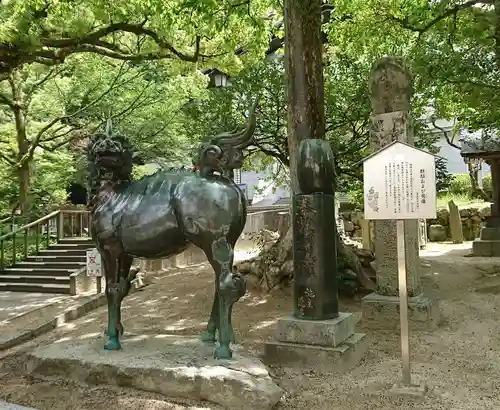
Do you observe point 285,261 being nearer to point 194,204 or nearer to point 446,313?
point 446,313

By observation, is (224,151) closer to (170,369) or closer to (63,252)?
(170,369)

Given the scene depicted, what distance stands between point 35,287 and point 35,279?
59 cm

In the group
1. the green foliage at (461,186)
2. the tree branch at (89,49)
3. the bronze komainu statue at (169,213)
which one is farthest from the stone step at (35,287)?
the green foliage at (461,186)

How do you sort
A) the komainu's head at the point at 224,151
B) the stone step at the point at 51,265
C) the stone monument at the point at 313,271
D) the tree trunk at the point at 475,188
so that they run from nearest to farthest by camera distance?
the komainu's head at the point at 224,151 < the stone monument at the point at 313,271 < the stone step at the point at 51,265 < the tree trunk at the point at 475,188

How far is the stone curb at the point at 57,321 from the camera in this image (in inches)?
296

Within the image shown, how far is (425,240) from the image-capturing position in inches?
729

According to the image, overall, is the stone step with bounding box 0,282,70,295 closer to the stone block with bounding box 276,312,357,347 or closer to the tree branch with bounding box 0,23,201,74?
the tree branch with bounding box 0,23,201,74

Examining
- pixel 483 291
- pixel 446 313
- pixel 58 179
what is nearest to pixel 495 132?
pixel 483 291

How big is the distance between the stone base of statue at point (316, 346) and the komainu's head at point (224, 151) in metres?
1.96

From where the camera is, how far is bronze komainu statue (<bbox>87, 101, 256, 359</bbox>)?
4734 millimetres

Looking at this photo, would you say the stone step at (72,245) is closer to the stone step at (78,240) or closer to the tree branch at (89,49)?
the stone step at (78,240)

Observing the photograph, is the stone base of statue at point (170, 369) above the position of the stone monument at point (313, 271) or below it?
below

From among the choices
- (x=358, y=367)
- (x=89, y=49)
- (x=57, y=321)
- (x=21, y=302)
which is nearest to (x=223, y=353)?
(x=358, y=367)

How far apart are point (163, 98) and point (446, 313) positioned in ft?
37.2
